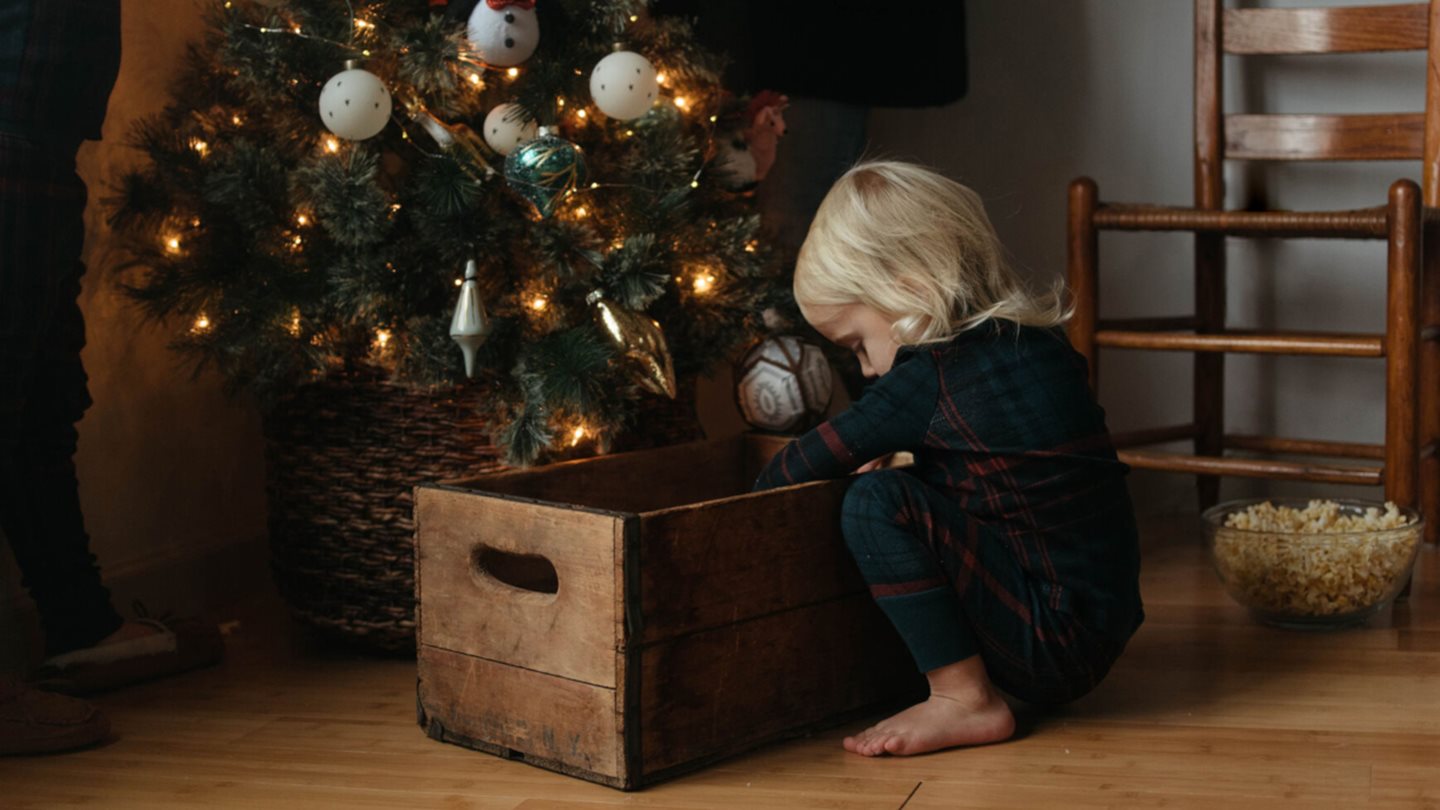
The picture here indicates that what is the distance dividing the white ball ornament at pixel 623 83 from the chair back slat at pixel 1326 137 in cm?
103

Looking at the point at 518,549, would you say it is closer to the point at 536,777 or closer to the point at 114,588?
the point at 536,777

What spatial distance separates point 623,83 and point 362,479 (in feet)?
1.45

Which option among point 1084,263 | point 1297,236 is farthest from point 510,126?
point 1297,236

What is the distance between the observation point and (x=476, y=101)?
1.39m

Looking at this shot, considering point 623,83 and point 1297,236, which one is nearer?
point 623,83

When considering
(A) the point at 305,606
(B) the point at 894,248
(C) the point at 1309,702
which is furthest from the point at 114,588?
(C) the point at 1309,702

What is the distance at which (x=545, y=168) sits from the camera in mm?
1271

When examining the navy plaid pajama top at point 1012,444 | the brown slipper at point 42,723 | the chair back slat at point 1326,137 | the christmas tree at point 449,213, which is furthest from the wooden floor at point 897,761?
the chair back slat at point 1326,137

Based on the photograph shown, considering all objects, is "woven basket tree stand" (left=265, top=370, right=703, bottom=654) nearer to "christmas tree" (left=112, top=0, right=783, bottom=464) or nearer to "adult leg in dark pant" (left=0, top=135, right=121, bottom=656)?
"christmas tree" (left=112, top=0, right=783, bottom=464)

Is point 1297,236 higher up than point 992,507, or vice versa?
point 1297,236

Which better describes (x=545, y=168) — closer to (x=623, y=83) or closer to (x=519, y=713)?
(x=623, y=83)

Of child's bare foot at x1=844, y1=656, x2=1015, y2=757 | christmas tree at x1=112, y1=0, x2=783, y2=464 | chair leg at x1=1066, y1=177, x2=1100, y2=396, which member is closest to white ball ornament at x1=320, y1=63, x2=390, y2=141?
christmas tree at x1=112, y1=0, x2=783, y2=464

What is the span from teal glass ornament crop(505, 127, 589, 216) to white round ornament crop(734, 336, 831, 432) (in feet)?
1.01

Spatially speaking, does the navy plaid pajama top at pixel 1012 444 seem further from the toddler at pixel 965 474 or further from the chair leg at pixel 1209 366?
the chair leg at pixel 1209 366
